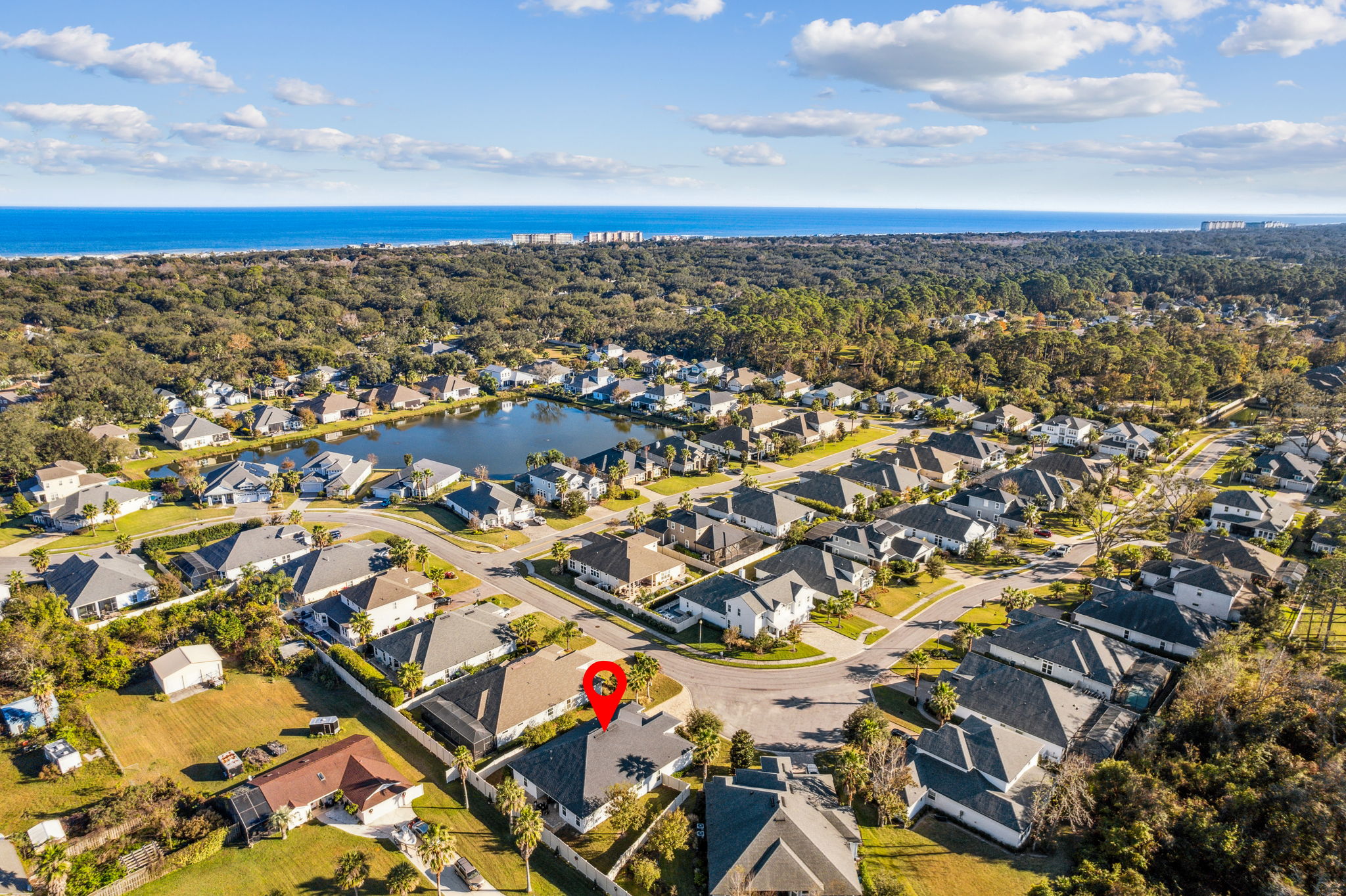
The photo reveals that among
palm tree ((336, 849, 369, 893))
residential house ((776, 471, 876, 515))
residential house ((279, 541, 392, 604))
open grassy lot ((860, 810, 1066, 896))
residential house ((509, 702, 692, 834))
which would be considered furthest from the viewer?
residential house ((776, 471, 876, 515))

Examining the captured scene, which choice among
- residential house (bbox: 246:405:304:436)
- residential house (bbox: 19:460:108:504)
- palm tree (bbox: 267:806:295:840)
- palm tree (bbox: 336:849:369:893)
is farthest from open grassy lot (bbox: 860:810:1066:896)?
residential house (bbox: 246:405:304:436)

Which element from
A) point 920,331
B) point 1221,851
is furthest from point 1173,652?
point 920,331

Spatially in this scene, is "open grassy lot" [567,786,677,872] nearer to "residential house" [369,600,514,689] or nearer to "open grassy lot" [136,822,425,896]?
"open grassy lot" [136,822,425,896]

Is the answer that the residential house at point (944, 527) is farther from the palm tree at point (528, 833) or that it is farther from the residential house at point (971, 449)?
the palm tree at point (528, 833)

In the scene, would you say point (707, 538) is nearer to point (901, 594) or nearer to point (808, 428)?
point (901, 594)

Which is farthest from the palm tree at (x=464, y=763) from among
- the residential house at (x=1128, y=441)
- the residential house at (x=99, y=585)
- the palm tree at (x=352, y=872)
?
the residential house at (x=1128, y=441)

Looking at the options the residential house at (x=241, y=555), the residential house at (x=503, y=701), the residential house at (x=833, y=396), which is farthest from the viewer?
the residential house at (x=833, y=396)
